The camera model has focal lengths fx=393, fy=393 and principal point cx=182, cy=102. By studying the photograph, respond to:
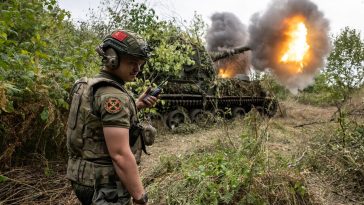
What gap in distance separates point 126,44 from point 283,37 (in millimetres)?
13217

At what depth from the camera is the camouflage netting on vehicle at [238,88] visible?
46.3 feet

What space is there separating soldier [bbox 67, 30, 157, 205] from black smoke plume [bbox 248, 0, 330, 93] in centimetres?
1275

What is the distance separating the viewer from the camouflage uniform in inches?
92.7

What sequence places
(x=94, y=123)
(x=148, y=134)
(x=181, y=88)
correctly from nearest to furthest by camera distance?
(x=94, y=123) < (x=148, y=134) < (x=181, y=88)

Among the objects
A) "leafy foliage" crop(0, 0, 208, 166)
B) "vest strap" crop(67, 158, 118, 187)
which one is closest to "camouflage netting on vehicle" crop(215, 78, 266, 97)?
"leafy foliage" crop(0, 0, 208, 166)

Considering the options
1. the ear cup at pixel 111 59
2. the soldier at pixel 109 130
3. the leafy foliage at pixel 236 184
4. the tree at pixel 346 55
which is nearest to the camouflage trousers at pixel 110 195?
the soldier at pixel 109 130

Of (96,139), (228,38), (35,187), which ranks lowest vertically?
(35,187)

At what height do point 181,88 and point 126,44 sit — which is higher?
point 181,88

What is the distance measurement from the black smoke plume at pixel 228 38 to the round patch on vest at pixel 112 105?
15.6m

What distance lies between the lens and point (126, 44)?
2430mm

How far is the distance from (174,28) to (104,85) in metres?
9.27

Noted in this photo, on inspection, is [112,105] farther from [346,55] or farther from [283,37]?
[346,55]

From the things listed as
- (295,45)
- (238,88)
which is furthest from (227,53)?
(295,45)

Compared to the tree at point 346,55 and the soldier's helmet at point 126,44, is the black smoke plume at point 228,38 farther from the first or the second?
the soldier's helmet at point 126,44
